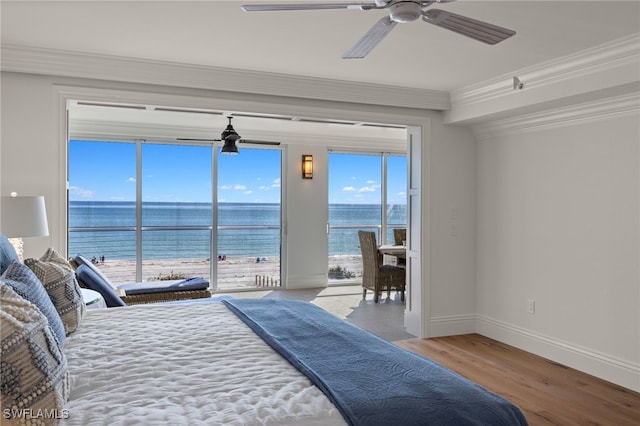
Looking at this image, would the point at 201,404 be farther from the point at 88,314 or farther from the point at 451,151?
the point at 451,151

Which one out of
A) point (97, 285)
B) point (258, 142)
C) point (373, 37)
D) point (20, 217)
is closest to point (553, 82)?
point (373, 37)

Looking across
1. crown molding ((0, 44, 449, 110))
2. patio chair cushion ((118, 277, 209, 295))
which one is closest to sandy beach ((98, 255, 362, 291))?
patio chair cushion ((118, 277, 209, 295))

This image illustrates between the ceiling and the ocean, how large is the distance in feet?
11.9

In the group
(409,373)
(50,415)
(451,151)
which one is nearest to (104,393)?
(50,415)

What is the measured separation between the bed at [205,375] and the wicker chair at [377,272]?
13.6 ft

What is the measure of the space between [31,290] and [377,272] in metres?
5.12

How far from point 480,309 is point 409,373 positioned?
3.64m

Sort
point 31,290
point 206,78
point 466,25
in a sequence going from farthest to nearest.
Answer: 1. point 206,78
2. point 466,25
3. point 31,290

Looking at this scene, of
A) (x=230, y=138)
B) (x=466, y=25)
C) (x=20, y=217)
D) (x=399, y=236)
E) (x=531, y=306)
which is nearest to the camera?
(x=466, y=25)

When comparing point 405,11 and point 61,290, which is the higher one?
point 405,11

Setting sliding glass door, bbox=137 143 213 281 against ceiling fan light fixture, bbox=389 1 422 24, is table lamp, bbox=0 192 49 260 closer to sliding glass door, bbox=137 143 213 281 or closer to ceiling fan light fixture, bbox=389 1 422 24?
ceiling fan light fixture, bbox=389 1 422 24

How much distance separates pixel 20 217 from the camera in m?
3.21

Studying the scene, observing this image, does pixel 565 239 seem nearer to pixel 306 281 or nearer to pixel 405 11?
pixel 405 11

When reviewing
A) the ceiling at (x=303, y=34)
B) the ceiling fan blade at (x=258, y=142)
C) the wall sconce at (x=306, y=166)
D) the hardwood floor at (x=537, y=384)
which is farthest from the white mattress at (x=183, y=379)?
the wall sconce at (x=306, y=166)
